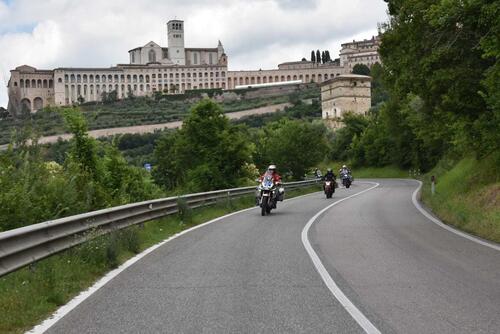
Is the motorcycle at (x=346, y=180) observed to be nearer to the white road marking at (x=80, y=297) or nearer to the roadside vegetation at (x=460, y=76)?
the roadside vegetation at (x=460, y=76)

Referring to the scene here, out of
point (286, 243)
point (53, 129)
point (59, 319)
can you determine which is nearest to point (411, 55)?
point (286, 243)

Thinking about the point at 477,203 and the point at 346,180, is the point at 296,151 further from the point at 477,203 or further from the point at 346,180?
the point at 477,203

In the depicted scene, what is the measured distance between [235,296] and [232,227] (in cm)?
1007

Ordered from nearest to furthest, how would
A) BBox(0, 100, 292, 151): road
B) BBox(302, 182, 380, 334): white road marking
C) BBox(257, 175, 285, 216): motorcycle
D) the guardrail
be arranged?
BBox(302, 182, 380, 334): white road marking → the guardrail → BBox(257, 175, 285, 216): motorcycle → BBox(0, 100, 292, 151): road

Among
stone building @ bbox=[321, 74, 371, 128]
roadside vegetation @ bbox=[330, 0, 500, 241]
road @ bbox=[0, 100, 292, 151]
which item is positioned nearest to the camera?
roadside vegetation @ bbox=[330, 0, 500, 241]

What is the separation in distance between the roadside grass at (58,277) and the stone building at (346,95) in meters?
155

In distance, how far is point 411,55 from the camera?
19.9 m

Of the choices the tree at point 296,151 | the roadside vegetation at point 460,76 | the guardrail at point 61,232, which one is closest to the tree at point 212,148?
the tree at point 296,151

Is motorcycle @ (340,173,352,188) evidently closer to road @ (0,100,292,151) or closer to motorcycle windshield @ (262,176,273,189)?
motorcycle windshield @ (262,176,273,189)

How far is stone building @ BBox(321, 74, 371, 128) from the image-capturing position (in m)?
168

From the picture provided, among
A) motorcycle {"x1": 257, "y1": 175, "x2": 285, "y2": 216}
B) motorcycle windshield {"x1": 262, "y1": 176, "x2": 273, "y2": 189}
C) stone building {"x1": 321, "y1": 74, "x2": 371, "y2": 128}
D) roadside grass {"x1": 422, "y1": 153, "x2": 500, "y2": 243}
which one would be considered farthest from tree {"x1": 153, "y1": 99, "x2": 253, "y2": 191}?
stone building {"x1": 321, "y1": 74, "x2": 371, "y2": 128}

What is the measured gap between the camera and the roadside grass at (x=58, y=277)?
6.88 m

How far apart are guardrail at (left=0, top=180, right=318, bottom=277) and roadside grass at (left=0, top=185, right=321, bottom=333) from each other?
18 cm

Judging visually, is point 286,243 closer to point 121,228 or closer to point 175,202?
point 121,228
